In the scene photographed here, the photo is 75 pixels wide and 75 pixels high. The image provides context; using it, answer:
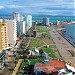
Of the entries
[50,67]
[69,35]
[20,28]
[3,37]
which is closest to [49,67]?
[50,67]

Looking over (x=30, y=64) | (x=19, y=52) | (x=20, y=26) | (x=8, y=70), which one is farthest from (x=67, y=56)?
(x=20, y=26)

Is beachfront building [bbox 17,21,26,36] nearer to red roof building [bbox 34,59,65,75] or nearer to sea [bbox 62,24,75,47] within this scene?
sea [bbox 62,24,75,47]

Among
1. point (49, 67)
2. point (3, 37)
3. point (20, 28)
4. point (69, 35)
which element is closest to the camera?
point (49, 67)

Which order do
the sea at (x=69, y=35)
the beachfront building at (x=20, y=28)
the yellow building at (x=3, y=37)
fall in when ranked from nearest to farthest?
the yellow building at (x=3, y=37) < the sea at (x=69, y=35) < the beachfront building at (x=20, y=28)

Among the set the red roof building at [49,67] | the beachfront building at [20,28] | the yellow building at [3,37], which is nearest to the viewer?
the red roof building at [49,67]

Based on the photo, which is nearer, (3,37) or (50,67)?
(50,67)

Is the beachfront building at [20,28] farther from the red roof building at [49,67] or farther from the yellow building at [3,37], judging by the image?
the red roof building at [49,67]

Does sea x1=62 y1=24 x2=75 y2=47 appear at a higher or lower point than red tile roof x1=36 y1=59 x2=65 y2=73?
lower

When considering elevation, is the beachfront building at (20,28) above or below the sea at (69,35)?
above

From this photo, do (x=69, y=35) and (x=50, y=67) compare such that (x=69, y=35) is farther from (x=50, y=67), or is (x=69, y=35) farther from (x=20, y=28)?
(x=50, y=67)

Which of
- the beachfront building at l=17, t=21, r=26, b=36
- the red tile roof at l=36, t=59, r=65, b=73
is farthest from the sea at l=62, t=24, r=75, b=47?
the red tile roof at l=36, t=59, r=65, b=73

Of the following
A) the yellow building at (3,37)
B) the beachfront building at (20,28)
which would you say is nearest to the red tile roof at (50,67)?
the yellow building at (3,37)

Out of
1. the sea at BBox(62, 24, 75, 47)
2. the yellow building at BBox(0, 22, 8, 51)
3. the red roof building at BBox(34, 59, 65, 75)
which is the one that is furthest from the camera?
the sea at BBox(62, 24, 75, 47)
